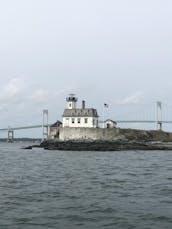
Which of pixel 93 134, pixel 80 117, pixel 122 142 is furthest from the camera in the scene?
pixel 80 117

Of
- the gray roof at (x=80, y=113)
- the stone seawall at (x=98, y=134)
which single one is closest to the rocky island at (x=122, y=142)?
the stone seawall at (x=98, y=134)

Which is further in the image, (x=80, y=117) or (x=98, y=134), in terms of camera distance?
(x=80, y=117)

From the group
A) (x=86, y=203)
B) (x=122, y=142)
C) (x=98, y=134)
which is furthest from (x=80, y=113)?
(x=86, y=203)

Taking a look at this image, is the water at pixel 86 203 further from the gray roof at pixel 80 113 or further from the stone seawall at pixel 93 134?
the gray roof at pixel 80 113

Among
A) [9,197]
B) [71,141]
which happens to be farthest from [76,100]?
[9,197]

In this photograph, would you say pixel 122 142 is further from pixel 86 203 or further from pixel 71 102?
pixel 86 203

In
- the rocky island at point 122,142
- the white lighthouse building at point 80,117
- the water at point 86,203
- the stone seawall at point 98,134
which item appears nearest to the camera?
the water at point 86,203

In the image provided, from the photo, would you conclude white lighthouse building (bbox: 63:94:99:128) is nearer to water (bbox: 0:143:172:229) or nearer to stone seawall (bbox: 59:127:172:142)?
stone seawall (bbox: 59:127:172:142)

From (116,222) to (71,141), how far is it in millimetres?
62347

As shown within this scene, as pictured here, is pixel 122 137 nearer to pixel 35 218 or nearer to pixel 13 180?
pixel 13 180

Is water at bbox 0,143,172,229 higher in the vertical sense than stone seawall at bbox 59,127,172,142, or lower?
lower

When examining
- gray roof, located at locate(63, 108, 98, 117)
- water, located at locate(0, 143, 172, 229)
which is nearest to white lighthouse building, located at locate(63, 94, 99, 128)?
gray roof, located at locate(63, 108, 98, 117)

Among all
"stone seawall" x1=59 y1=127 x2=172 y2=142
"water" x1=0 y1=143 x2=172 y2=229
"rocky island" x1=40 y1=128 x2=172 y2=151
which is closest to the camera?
"water" x1=0 y1=143 x2=172 y2=229

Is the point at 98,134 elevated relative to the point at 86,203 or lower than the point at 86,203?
elevated
